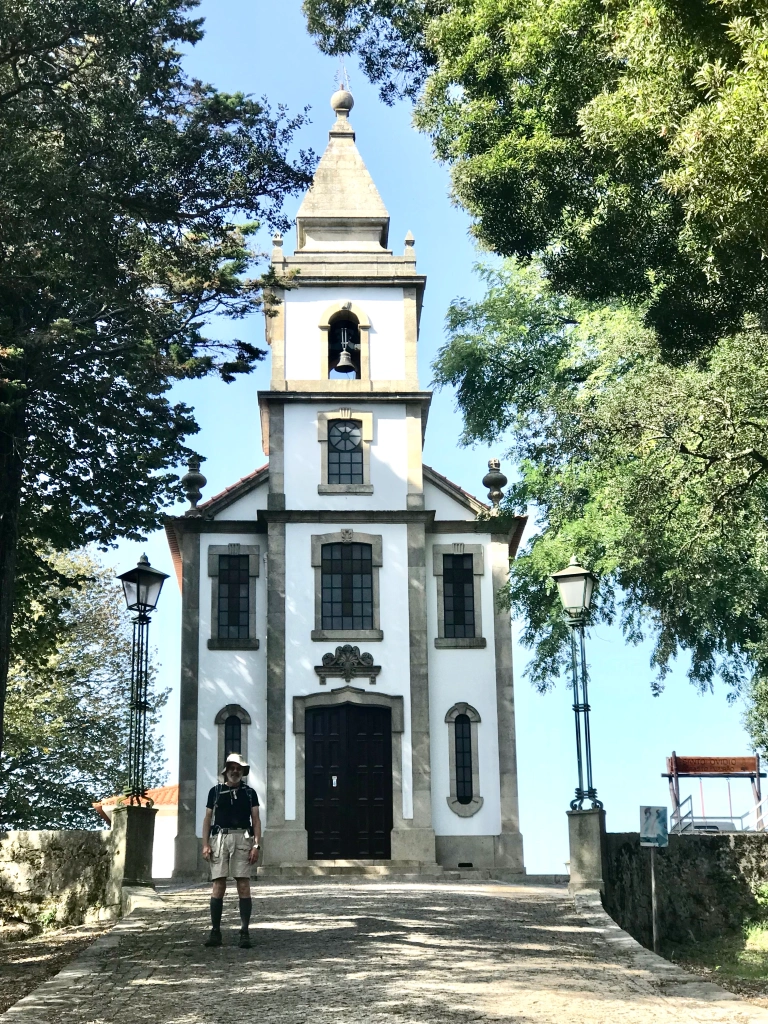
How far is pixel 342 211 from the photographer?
93.6 ft

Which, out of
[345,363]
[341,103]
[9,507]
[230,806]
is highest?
[341,103]

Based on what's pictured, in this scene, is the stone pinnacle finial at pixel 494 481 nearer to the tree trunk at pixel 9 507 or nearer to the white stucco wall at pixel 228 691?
the white stucco wall at pixel 228 691

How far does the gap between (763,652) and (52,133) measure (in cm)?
1503

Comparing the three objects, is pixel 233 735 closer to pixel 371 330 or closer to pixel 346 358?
pixel 346 358

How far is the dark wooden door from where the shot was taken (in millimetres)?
24688

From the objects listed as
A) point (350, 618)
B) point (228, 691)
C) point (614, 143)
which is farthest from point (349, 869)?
point (614, 143)

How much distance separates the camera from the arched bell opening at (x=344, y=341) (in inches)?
1077

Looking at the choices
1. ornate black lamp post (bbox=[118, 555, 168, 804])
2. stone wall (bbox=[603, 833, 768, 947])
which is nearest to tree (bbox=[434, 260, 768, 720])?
stone wall (bbox=[603, 833, 768, 947])

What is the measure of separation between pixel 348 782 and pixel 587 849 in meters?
9.42

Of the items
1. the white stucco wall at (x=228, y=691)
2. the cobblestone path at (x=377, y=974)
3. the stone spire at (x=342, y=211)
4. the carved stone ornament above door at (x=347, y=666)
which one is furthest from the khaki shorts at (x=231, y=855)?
the stone spire at (x=342, y=211)

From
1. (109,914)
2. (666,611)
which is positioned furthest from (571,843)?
(666,611)

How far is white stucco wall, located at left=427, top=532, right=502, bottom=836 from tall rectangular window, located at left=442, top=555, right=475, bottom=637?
24 cm

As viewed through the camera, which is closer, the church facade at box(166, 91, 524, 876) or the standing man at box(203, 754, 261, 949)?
the standing man at box(203, 754, 261, 949)

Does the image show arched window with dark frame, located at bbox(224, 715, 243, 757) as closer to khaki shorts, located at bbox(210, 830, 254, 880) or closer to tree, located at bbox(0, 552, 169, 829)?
tree, located at bbox(0, 552, 169, 829)
